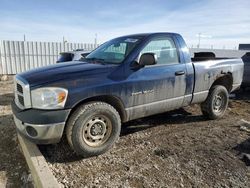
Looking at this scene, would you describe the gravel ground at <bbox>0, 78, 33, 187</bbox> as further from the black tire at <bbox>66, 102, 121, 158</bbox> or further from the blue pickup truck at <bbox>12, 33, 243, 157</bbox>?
the black tire at <bbox>66, 102, 121, 158</bbox>

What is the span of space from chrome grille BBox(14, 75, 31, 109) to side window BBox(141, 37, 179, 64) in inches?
82.4

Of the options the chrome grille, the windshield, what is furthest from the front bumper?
the windshield

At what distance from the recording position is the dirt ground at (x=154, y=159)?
308 centimetres

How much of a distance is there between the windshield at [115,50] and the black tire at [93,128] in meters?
0.90

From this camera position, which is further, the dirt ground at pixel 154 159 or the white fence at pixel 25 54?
the white fence at pixel 25 54

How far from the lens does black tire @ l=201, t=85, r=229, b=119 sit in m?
5.33

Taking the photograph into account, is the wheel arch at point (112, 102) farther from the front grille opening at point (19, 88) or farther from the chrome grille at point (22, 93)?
the front grille opening at point (19, 88)

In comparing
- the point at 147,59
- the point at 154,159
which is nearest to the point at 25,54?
the point at 147,59

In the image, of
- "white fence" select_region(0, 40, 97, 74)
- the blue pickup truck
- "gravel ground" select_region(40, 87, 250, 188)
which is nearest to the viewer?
"gravel ground" select_region(40, 87, 250, 188)

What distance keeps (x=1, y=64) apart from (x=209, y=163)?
1258 cm

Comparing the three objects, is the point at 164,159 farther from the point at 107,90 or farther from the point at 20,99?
the point at 20,99

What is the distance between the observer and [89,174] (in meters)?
3.19

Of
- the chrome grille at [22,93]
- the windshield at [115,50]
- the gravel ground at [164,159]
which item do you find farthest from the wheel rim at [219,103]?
the chrome grille at [22,93]

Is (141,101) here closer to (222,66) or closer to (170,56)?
(170,56)
